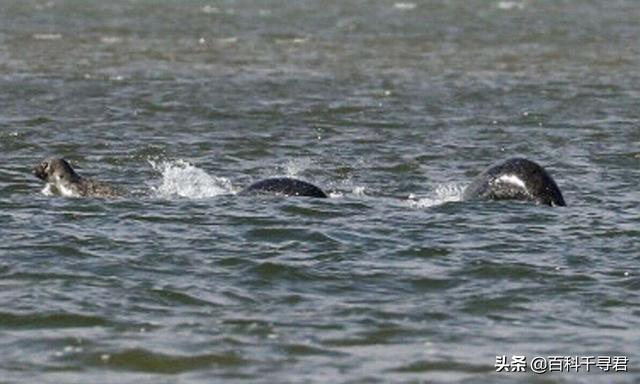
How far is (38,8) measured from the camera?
6375 centimetres

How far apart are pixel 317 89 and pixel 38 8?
3268cm

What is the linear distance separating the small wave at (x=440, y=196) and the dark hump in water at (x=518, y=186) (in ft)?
1.36

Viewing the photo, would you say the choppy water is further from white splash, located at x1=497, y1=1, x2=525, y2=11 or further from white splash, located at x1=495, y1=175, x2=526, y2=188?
white splash, located at x1=497, y1=1, x2=525, y2=11

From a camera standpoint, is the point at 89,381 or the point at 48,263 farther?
the point at 48,263

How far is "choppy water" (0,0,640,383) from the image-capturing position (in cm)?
1239

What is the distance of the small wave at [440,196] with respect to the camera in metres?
18.7

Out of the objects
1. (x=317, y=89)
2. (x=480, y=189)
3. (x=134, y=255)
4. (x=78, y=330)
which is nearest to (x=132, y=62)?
(x=317, y=89)

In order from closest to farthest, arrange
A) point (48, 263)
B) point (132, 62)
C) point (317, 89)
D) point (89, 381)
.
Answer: point (89, 381) < point (48, 263) < point (317, 89) < point (132, 62)

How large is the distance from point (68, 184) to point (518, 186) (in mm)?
4767

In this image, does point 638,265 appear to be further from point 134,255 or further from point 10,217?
point 10,217

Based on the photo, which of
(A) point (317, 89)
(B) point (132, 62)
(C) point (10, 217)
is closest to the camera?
(C) point (10, 217)

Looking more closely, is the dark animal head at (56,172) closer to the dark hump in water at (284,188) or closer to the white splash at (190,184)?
the white splash at (190,184)

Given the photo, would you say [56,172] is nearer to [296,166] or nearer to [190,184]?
[190,184]

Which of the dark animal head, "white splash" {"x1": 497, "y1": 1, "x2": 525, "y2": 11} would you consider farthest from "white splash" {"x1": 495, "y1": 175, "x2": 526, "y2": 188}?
"white splash" {"x1": 497, "y1": 1, "x2": 525, "y2": 11}
